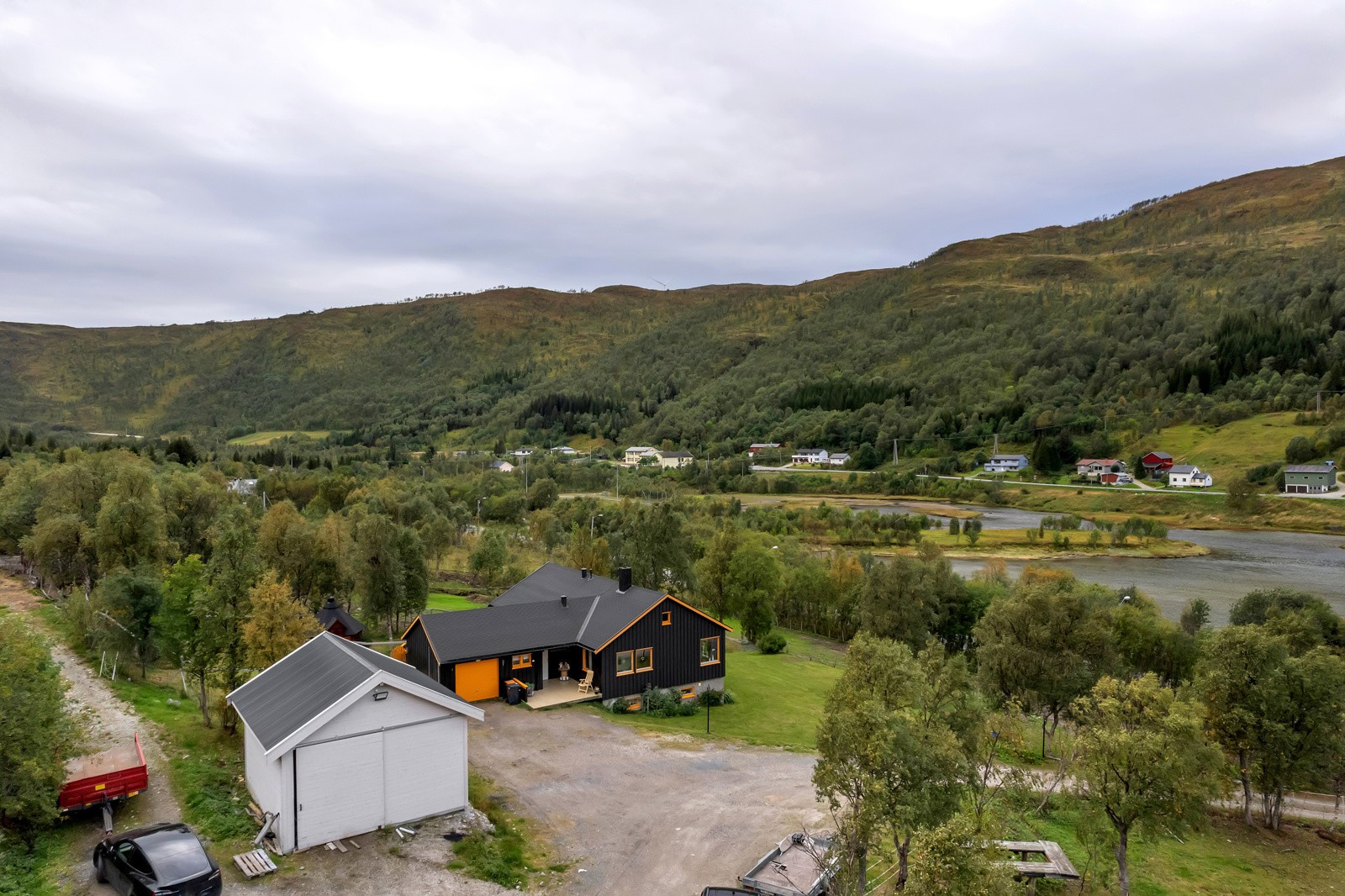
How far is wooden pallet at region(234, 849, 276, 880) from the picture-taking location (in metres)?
13.4

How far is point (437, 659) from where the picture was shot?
24594mm

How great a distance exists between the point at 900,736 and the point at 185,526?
1710 inches

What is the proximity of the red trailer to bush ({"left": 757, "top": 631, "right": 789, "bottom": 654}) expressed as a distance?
29.7 m

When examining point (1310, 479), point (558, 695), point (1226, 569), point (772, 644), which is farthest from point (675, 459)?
point (558, 695)

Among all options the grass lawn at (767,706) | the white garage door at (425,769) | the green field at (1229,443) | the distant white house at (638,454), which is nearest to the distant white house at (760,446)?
the distant white house at (638,454)

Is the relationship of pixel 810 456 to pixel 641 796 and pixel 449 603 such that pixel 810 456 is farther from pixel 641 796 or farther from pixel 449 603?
pixel 641 796

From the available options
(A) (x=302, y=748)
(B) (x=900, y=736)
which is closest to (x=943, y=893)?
(B) (x=900, y=736)

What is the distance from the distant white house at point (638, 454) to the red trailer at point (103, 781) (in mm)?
138347

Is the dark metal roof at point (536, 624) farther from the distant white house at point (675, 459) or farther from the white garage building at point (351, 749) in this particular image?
the distant white house at point (675, 459)

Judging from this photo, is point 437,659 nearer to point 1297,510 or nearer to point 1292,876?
point 1292,876

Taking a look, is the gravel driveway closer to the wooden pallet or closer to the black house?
the black house

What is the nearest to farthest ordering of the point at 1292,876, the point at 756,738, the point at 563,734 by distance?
the point at 1292,876 < the point at 563,734 < the point at 756,738

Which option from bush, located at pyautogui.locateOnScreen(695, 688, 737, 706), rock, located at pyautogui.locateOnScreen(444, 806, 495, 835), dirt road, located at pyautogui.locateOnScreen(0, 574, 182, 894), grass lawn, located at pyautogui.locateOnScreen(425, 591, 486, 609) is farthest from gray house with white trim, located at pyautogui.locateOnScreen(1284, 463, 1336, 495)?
dirt road, located at pyautogui.locateOnScreen(0, 574, 182, 894)

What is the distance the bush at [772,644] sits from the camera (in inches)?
1614
